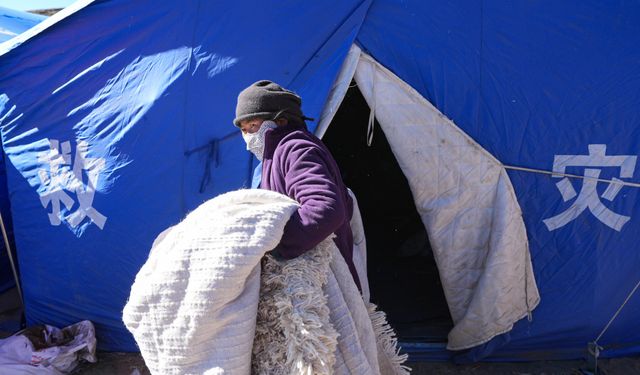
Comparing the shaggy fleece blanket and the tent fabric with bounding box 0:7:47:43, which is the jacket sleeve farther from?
the tent fabric with bounding box 0:7:47:43

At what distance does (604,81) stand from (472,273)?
1219 millimetres

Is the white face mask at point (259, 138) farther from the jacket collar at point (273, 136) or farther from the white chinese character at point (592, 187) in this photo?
the white chinese character at point (592, 187)

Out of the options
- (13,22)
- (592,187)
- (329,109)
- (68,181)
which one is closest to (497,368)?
(592,187)

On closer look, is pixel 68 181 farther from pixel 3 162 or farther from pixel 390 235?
pixel 390 235

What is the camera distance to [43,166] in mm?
2990

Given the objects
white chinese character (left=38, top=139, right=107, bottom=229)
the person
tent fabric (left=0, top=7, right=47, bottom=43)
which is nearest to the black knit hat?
the person

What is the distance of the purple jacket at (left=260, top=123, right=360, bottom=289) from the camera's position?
1.17m

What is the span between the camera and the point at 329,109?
2.59 m

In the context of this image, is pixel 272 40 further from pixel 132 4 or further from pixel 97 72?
pixel 97 72

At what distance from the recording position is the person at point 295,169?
118 cm

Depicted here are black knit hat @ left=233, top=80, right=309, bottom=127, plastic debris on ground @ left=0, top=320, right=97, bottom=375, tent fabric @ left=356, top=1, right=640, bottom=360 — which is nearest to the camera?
black knit hat @ left=233, top=80, right=309, bottom=127

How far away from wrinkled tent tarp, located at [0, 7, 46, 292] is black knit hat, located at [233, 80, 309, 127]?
2.87m

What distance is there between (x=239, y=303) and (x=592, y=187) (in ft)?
7.32

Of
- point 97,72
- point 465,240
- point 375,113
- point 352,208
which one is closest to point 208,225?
point 352,208
